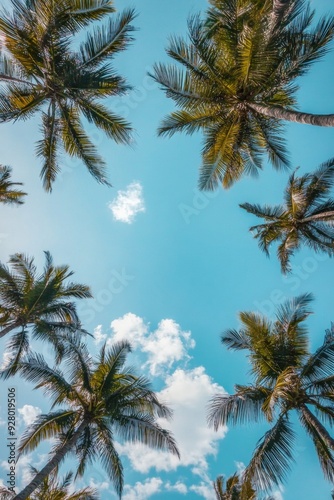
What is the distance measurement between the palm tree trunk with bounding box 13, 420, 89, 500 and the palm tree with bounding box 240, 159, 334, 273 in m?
10.9

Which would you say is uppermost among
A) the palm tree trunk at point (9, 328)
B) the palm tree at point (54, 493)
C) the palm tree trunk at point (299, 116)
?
the palm tree trunk at point (299, 116)

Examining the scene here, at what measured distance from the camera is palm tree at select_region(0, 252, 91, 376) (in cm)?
1269

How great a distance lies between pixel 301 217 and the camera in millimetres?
14805

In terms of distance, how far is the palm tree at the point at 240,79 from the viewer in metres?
8.46

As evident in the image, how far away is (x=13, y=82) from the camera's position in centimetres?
1064

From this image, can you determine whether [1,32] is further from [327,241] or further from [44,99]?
[327,241]

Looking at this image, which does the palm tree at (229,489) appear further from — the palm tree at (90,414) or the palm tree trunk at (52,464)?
the palm tree trunk at (52,464)

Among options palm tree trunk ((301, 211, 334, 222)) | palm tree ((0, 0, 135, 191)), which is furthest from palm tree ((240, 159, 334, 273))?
palm tree ((0, 0, 135, 191))

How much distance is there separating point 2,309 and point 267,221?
12483 mm

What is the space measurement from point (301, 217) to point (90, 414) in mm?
11903

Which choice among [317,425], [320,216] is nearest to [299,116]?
[320,216]

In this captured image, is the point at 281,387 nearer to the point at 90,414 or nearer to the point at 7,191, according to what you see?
the point at 90,414

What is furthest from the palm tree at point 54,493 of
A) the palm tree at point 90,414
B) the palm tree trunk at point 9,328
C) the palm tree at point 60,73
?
the palm tree at point 60,73

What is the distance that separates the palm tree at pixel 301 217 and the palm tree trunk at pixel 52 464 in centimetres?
1088
